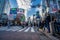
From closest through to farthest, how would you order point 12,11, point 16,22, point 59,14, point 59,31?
point 59,14
point 59,31
point 12,11
point 16,22

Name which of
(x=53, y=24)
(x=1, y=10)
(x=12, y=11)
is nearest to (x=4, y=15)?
(x=1, y=10)

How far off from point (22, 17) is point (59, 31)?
242ft

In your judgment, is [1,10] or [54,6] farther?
[1,10]

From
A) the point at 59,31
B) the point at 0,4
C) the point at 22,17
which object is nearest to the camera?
the point at 59,31

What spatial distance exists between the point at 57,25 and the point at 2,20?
232 ft

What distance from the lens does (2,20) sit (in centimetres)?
8575

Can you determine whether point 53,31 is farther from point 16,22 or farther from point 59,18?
point 16,22

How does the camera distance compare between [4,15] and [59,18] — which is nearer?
[59,18]

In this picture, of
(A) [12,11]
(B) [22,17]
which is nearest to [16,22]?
(B) [22,17]

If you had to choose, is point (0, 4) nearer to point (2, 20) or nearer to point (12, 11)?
point (2, 20)

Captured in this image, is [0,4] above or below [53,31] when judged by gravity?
above

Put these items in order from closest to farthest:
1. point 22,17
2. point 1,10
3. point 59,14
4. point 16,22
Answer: point 59,14 < point 1,10 < point 22,17 < point 16,22

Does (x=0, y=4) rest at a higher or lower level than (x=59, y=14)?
higher

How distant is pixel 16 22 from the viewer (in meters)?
102
